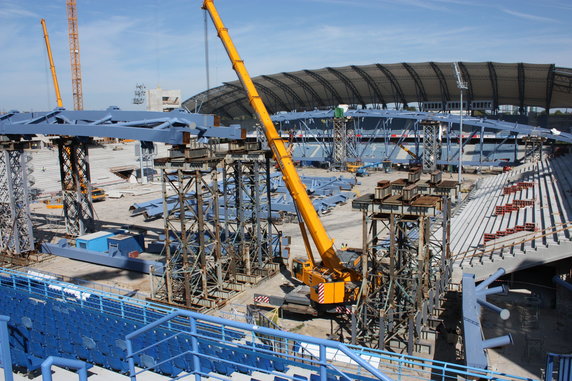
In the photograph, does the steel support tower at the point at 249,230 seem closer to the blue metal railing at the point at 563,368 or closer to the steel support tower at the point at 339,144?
the blue metal railing at the point at 563,368

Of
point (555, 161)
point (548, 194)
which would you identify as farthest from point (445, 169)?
point (548, 194)

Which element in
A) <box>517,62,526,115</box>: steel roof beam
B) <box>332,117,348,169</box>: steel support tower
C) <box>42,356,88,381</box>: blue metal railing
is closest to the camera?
<box>42,356,88,381</box>: blue metal railing

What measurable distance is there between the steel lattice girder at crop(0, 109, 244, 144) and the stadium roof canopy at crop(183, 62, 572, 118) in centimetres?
5059

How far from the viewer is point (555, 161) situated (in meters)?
46.3

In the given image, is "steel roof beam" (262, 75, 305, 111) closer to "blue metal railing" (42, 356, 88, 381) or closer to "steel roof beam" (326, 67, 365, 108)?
"steel roof beam" (326, 67, 365, 108)

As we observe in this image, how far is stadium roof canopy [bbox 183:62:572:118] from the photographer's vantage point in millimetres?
62688

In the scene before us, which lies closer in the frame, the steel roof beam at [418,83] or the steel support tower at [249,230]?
the steel support tower at [249,230]

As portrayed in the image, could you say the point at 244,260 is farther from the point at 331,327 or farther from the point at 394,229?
the point at 394,229

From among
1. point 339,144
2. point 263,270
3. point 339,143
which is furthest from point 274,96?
point 263,270

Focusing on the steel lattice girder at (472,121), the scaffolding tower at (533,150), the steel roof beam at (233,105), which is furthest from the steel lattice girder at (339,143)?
the steel roof beam at (233,105)

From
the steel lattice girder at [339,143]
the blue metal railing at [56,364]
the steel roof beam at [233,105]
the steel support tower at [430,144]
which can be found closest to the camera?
the blue metal railing at [56,364]

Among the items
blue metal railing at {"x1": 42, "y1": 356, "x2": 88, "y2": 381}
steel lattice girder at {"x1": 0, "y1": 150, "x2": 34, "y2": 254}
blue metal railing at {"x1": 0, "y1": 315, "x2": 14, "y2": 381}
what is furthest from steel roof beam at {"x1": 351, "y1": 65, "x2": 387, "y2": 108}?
blue metal railing at {"x1": 42, "y1": 356, "x2": 88, "y2": 381}

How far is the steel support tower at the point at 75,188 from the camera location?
2955 cm

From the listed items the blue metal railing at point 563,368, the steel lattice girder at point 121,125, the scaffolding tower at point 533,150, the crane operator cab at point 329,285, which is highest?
the steel lattice girder at point 121,125
